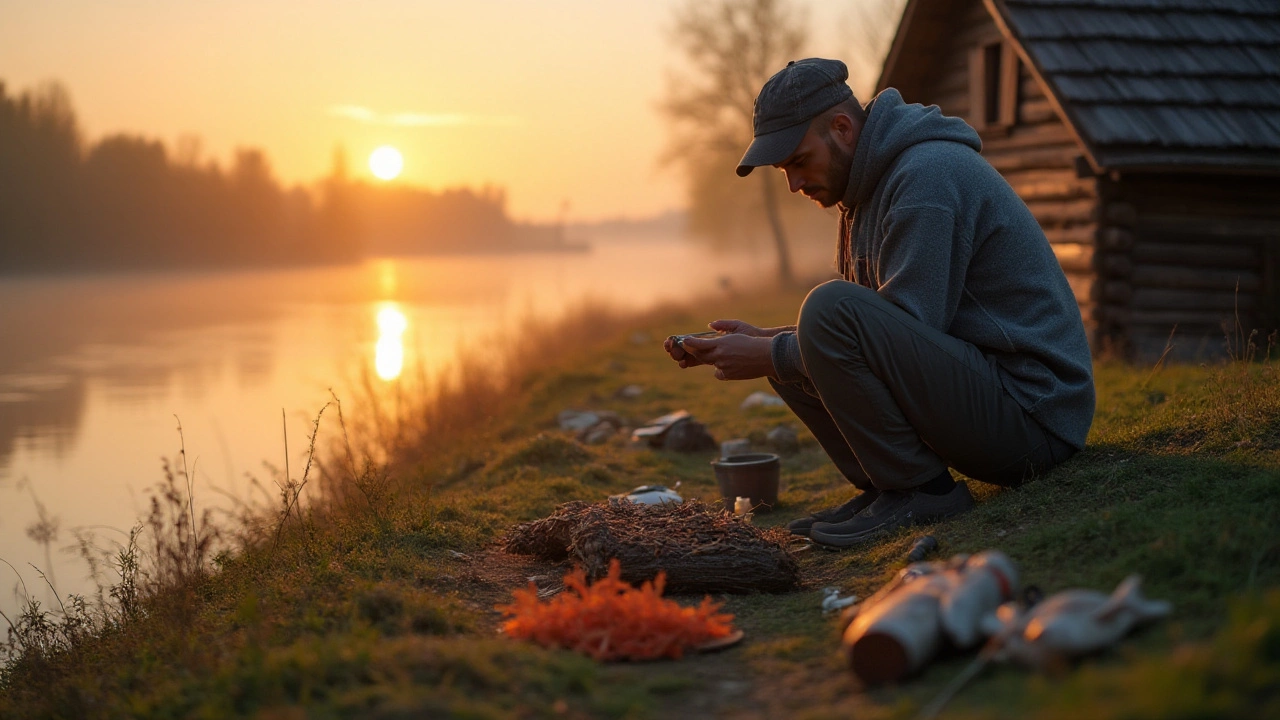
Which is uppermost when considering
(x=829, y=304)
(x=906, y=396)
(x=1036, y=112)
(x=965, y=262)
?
(x=1036, y=112)

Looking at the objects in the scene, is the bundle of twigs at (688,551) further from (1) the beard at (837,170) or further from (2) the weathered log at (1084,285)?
(2) the weathered log at (1084,285)

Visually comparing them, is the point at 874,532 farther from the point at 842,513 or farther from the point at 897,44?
the point at 897,44

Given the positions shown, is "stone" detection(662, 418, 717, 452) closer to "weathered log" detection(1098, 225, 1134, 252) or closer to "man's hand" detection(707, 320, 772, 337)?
"man's hand" detection(707, 320, 772, 337)

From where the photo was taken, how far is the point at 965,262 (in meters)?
3.96

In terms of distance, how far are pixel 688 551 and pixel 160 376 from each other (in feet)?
43.9

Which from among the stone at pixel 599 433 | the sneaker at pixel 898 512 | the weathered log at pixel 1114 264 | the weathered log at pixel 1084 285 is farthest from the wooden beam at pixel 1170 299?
the sneaker at pixel 898 512

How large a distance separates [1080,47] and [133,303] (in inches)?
990

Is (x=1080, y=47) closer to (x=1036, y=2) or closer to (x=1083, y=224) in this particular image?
(x=1036, y=2)

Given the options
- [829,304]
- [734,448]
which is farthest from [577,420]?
[829,304]

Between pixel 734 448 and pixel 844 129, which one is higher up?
pixel 844 129

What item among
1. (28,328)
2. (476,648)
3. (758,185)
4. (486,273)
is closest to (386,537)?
(476,648)

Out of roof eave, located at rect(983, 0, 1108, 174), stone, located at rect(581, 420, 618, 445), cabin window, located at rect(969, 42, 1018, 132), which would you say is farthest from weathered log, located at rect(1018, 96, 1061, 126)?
stone, located at rect(581, 420, 618, 445)

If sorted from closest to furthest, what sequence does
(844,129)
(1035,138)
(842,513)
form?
(844,129) < (842,513) < (1035,138)

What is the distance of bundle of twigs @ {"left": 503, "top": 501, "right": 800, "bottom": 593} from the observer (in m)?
3.81
